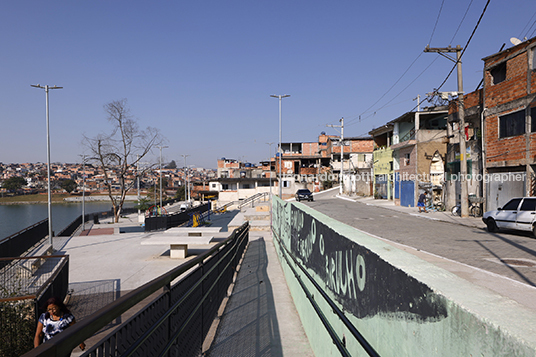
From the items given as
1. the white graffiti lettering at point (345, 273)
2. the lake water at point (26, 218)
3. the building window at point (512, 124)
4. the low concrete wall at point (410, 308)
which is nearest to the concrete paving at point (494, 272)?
the white graffiti lettering at point (345, 273)

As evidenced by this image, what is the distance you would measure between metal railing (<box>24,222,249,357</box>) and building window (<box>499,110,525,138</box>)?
68.3 feet

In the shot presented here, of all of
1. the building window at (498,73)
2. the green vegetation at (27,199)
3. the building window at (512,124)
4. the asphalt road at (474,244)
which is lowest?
the green vegetation at (27,199)

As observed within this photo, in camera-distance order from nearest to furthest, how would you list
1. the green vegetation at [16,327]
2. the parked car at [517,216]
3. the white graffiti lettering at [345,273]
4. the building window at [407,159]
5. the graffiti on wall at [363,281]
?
the graffiti on wall at [363,281]
the white graffiti lettering at [345,273]
the green vegetation at [16,327]
the parked car at [517,216]
the building window at [407,159]

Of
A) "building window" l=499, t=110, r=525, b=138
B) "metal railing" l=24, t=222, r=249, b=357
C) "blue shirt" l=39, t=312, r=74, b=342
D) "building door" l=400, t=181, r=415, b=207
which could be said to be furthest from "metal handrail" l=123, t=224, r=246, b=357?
A: "building door" l=400, t=181, r=415, b=207

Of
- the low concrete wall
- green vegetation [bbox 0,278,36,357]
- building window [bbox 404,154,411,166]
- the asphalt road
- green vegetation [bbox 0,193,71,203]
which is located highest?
building window [bbox 404,154,411,166]

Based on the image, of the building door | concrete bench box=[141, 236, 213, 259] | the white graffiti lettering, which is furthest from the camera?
the building door

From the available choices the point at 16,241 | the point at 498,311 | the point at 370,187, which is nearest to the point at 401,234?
the point at 498,311

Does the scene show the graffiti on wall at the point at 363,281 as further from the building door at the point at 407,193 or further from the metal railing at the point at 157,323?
the building door at the point at 407,193

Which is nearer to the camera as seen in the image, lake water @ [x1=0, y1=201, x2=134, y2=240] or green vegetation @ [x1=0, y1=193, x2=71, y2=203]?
lake water @ [x1=0, y1=201, x2=134, y2=240]

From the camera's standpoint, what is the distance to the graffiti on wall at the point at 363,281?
2.10 meters

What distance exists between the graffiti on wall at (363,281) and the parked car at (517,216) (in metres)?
12.5

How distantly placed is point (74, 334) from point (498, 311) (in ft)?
6.01

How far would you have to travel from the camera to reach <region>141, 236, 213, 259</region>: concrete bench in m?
13.7

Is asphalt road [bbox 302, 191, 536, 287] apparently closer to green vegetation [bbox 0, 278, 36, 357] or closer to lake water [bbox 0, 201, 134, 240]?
green vegetation [bbox 0, 278, 36, 357]
